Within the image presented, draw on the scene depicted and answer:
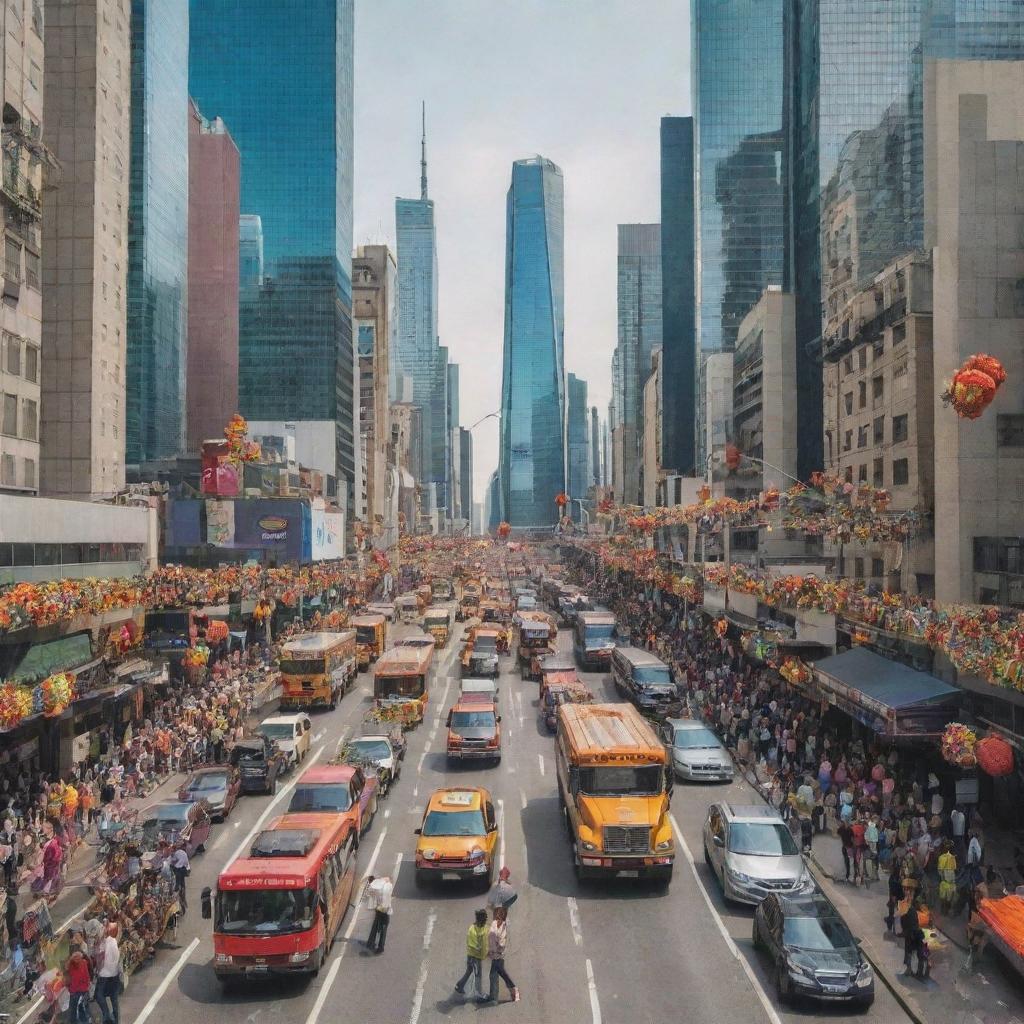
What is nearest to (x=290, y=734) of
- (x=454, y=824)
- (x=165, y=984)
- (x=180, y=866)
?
(x=180, y=866)

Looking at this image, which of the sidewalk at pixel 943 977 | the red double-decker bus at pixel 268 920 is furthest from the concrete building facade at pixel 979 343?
the red double-decker bus at pixel 268 920

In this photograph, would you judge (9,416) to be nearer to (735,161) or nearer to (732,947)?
(732,947)

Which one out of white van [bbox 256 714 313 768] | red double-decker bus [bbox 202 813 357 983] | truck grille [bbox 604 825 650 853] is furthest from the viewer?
white van [bbox 256 714 313 768]

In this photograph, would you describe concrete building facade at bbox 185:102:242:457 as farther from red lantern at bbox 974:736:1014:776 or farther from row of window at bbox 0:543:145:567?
red lantern at bbox 974:736:1014:776

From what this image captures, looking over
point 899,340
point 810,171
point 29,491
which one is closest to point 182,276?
point 810,171

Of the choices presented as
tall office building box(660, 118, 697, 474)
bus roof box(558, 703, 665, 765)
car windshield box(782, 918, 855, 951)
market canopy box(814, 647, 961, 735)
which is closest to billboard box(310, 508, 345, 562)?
market canopy box(814, 647, 961, 735)

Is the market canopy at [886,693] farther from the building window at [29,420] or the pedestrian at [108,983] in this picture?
the building window at [29,420]

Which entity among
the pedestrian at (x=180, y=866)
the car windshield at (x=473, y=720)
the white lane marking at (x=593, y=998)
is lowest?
the white lane marking at (x=593, y=998)
